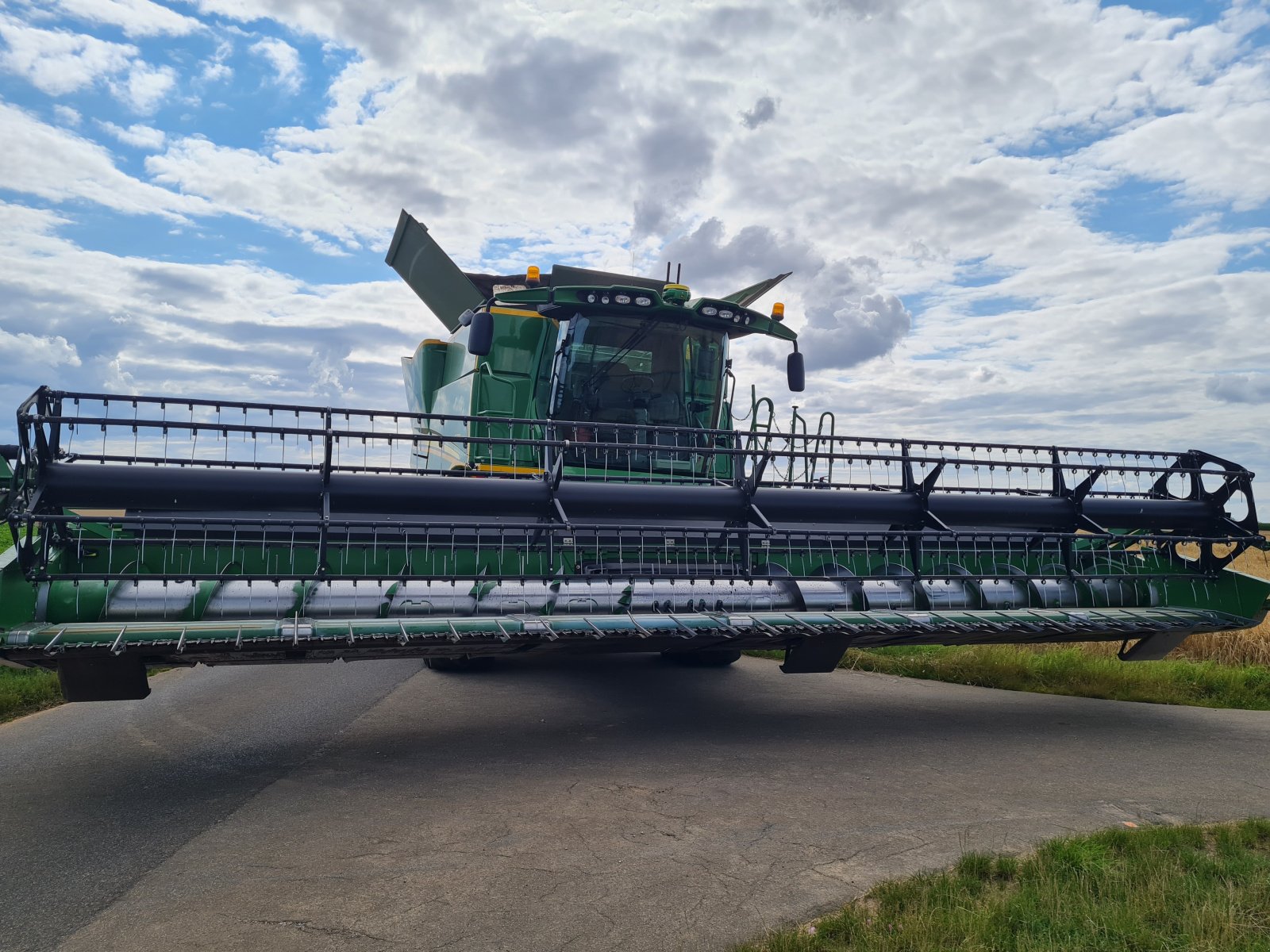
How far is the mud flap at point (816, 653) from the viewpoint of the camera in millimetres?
5625

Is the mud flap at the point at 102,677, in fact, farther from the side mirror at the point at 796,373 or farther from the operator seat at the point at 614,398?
the side mirror at the point at 796,373

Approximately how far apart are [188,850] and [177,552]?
8.05ft

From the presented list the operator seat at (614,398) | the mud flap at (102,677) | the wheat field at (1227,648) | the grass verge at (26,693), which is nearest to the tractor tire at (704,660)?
the operator seat at (614,398)

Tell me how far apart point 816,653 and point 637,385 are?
3657 mm

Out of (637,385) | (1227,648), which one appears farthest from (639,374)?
(1227,648)

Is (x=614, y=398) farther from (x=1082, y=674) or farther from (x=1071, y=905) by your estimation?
(x=1071, y=905)

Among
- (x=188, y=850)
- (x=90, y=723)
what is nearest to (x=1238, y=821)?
(x=188, y=850)

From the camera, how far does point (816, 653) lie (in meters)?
5.70

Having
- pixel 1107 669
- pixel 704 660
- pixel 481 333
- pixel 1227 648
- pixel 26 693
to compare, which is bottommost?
pixel 26 693

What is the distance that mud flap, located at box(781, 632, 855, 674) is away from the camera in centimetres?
562

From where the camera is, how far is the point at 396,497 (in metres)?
6.20

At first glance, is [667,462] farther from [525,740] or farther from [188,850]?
[188,850]

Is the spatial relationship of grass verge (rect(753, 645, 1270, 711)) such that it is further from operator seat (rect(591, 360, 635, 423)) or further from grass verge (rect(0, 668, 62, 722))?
grass verge (rect(0, 668, 62, 722))

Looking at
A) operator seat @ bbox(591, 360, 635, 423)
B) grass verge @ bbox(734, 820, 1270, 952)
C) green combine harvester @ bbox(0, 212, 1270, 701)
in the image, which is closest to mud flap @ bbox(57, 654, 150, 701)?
green combine harvester @ bbox(0, 212, 1270, 701)
